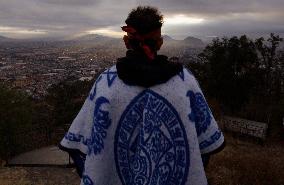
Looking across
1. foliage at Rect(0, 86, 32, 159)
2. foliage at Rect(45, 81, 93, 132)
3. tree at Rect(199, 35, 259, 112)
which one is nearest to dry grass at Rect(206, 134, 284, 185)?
tree at Rect(199, 35, 259, 112)

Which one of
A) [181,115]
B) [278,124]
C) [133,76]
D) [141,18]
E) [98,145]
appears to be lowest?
[278,124]

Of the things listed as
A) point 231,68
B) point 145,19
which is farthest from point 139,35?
point 231,68

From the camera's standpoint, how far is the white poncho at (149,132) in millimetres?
2648

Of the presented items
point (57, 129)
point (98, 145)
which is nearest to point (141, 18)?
point (98, 145)

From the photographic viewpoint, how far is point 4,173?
12242 mm

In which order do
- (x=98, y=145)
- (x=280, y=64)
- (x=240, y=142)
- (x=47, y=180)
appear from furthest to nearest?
(x=280, y=64) < (x=240, y=142) < (x=47, y=180) < (x=98, y=145)

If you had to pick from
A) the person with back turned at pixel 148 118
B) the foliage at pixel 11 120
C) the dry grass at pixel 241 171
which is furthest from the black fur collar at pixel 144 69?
the foliage at pixel 11 120

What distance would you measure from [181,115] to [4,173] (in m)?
10.6

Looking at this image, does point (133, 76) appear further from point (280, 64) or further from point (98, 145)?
point (280, 64)

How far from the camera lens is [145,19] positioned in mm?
2627

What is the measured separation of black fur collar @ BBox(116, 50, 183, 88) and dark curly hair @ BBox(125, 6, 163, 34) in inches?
6.2

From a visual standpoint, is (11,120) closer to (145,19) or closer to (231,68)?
(231,68)

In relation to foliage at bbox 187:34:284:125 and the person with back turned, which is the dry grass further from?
foliage at bbox 187:34:284:125

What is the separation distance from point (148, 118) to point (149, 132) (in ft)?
0.28
